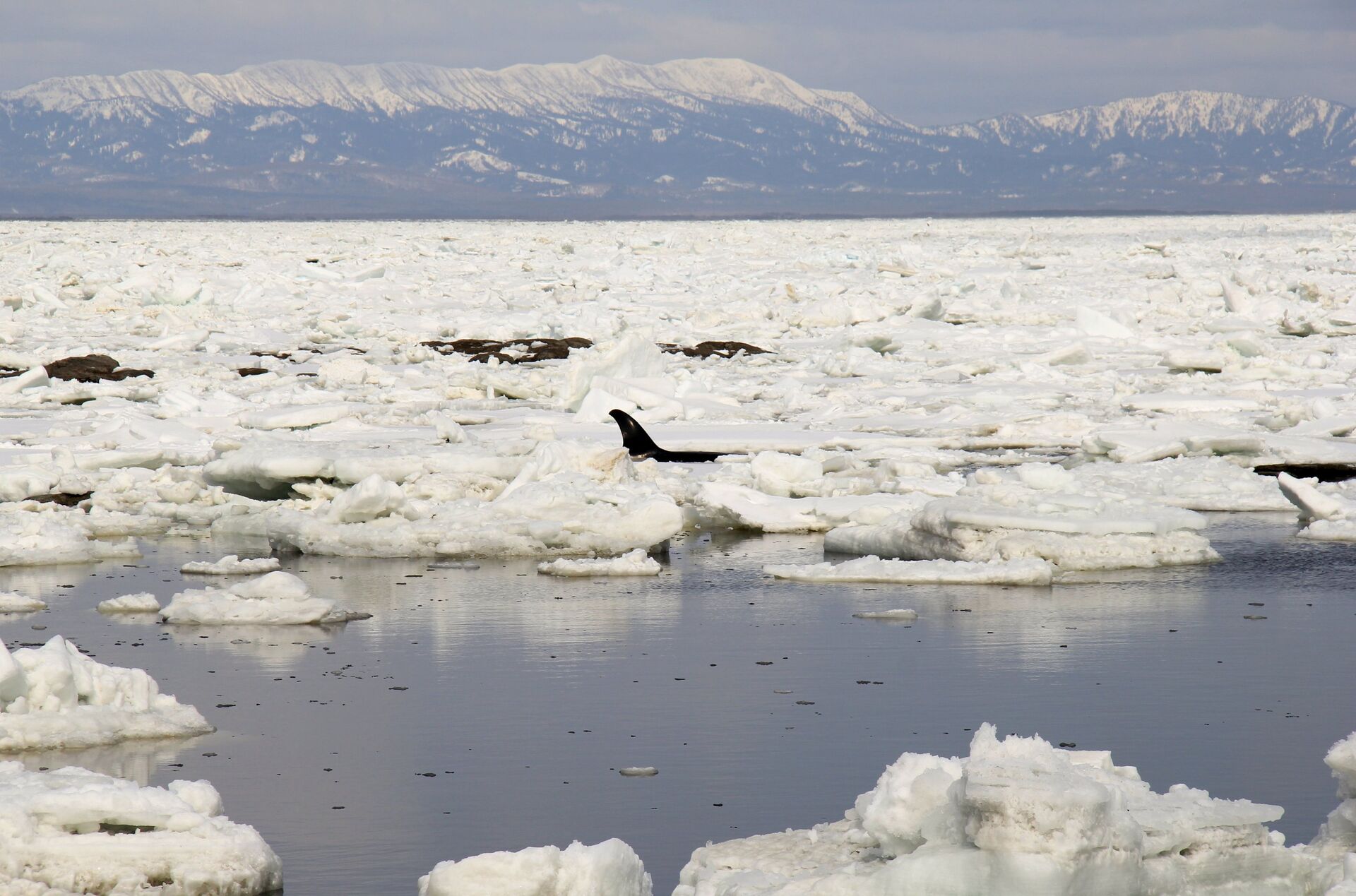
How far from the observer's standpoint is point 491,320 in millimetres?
25109

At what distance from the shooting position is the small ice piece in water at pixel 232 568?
935cm

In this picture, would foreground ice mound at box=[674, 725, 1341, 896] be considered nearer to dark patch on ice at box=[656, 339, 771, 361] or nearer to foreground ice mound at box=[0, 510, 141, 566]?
foreground ice mound at box=[0, 510, 141, 566]

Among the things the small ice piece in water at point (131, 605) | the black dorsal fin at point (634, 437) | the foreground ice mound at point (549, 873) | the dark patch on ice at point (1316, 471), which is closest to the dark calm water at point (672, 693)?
the small ice piece in water at point (131, 605)

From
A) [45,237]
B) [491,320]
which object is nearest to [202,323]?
[491,320]

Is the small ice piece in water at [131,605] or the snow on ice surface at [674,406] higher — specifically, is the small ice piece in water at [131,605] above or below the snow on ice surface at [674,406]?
below

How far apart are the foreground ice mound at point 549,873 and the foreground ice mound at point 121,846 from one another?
0.58 meters

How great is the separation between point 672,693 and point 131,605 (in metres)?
3.03

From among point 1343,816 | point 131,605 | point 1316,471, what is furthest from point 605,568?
point 1316,471

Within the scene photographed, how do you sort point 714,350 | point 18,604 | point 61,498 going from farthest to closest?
1. point 714,350
2. point 61,498
3. point 18,604

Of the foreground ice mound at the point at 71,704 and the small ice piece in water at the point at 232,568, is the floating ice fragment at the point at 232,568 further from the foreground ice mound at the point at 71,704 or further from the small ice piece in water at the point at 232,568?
the foreground ice mound at the point at 71,704

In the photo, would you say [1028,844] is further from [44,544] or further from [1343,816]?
[44,544]

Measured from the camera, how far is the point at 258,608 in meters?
8.12

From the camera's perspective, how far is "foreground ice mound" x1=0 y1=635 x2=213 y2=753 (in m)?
5.59

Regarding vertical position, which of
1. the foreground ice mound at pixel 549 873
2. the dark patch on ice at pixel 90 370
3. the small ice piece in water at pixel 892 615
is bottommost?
the small ice piece in water at pixel 892 615
